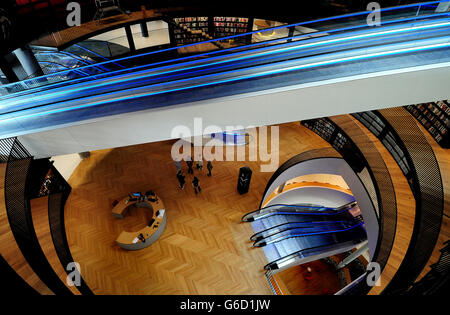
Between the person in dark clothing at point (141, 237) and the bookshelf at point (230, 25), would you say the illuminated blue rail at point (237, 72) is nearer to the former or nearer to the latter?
the person in dark clothing at point (141, 237)

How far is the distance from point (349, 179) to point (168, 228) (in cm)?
646

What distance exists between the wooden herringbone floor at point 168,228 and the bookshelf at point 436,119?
3.83 m

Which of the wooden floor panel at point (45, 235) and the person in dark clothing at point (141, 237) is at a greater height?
the wooden floor panel at point (45, 235)

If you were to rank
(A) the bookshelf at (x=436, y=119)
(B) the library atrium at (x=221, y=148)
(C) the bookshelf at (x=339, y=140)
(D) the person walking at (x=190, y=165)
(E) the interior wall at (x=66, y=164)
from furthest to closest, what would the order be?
(D) the person walking at (x=190, y=165)
(E) the interior wall at (x=66, y=164)
(C) the bookshelf at (x=339, y=140)
(A) the bookshelf at (x=436, y=119)
(B) the library atrium at (x=221, y=148)

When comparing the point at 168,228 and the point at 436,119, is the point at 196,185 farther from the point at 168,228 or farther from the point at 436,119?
the point at 436,119

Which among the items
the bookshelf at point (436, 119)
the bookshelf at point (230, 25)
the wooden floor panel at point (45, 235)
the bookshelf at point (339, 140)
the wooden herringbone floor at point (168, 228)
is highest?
the bookshelf at point (230, 25)

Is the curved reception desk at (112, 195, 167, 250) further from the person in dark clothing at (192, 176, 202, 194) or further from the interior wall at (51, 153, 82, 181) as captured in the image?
the interior wall at (51, 153, 82, 181)

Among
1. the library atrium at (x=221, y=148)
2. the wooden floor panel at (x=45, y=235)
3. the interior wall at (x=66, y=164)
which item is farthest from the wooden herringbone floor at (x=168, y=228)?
the wooden floor panel at (x=45, y=235)

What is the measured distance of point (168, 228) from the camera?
7.89m

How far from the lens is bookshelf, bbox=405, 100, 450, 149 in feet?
20.3

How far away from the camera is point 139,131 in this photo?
A: 4746mm

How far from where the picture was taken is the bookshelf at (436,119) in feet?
20.3

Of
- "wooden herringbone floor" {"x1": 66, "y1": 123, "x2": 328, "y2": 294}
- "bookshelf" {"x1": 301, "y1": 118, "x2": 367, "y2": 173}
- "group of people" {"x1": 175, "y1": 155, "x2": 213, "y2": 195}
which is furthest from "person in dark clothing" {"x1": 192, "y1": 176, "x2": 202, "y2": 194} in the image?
"bookshelf" {"x1": 301, "y1": 118, "x2": 367, "y2": 173}
